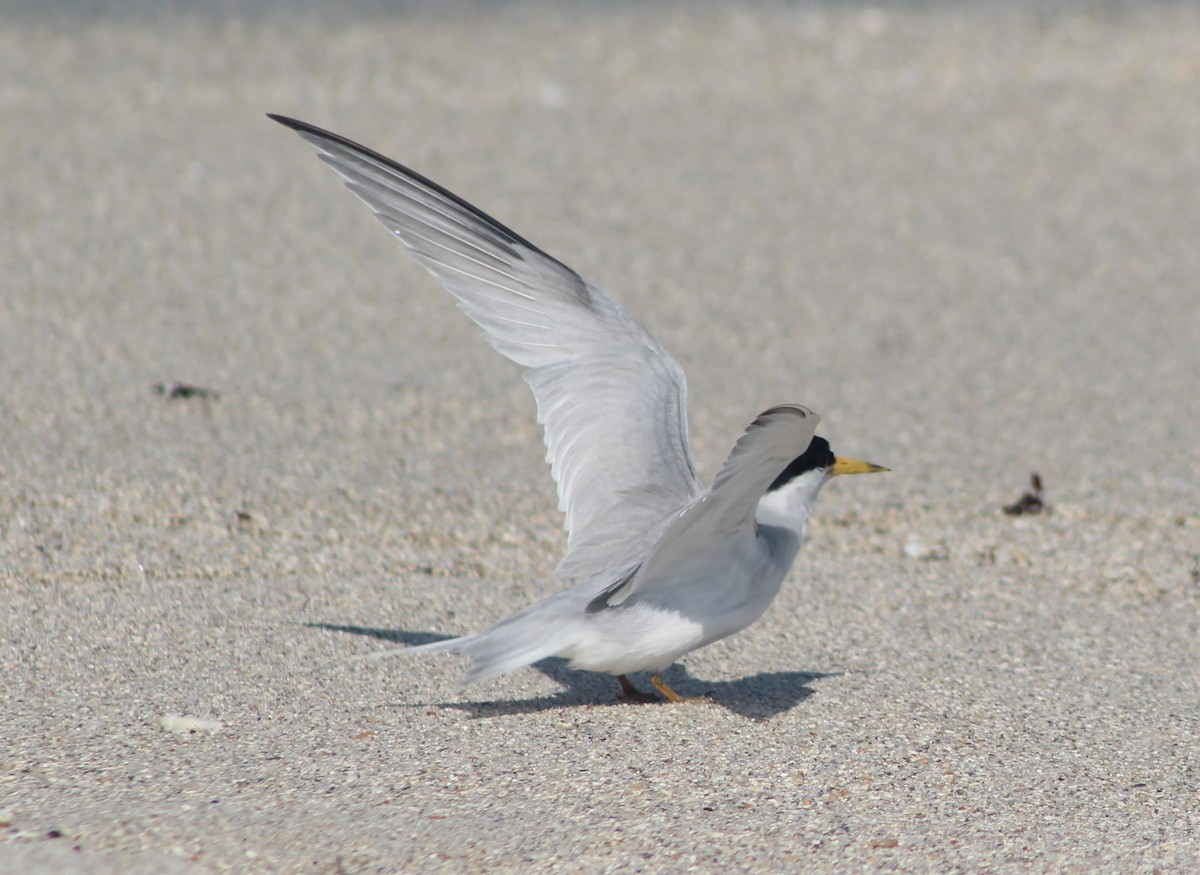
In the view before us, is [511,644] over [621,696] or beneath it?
over

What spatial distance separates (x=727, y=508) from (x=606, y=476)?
626 mm

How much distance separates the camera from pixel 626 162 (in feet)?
27.6

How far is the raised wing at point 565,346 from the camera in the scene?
3.90 meters

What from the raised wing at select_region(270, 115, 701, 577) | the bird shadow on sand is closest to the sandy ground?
the bird shadow on sand

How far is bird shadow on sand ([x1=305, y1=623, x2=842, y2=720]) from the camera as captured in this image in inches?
146

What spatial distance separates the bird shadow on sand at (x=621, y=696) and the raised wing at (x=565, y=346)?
1.24ft

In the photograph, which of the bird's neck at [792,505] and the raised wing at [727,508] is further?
the bird's neck at [792,505]

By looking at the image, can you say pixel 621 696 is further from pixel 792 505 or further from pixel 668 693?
pixel 792 505

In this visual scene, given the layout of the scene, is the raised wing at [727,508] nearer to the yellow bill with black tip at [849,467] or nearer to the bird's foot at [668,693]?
the bird's foot at [668,693]

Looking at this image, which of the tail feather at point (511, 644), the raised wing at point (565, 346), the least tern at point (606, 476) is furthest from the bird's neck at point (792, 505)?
the tail feather at point (511, 644)

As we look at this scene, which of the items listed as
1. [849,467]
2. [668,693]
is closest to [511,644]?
[668,693]

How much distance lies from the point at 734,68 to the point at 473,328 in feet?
12.2

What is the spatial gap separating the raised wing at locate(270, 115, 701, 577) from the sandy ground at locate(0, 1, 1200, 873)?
530mm

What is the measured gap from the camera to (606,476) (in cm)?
390
